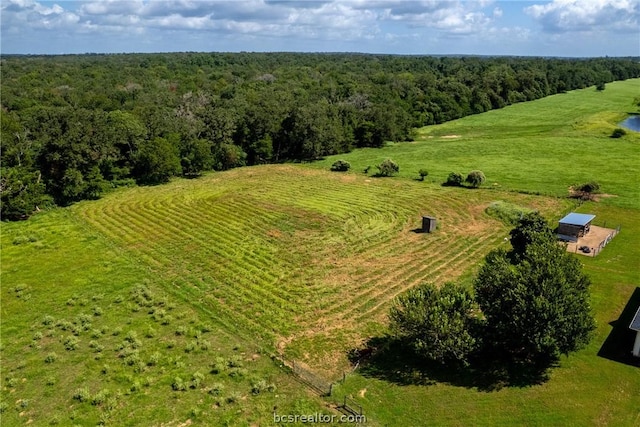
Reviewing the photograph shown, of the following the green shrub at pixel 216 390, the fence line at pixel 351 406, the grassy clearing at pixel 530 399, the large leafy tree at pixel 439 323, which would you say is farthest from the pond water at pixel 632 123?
the green shrub at pixel 216 390

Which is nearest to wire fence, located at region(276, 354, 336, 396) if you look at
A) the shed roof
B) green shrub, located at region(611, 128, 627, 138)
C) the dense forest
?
the shed roof

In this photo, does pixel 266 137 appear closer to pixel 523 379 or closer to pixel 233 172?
pixel 233 172

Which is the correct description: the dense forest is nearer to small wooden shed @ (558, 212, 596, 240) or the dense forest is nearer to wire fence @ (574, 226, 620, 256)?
small wooden shed @ (558, 212, 596, 240)

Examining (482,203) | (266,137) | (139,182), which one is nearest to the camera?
(482,203)

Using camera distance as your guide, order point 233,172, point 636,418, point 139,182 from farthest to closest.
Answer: point 233,172 < point 139,182 < point 636,418

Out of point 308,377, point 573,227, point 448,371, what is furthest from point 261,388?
point 573,227

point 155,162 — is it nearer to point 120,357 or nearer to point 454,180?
point 454,180

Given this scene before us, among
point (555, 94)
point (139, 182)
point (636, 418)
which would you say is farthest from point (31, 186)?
point (555, 94)

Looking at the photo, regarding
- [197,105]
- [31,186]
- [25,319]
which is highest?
[197,105]
